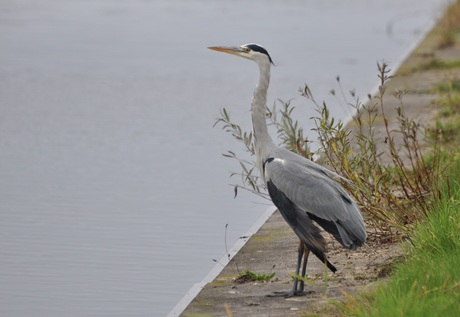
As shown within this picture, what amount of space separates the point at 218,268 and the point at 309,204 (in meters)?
1.13

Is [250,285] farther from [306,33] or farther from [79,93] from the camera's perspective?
[306,33]

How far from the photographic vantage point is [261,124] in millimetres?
7500

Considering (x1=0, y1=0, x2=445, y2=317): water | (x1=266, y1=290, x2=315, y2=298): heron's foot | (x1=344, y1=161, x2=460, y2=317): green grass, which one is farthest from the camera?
(x1=0, y1=0, x2=445, y2=317): water

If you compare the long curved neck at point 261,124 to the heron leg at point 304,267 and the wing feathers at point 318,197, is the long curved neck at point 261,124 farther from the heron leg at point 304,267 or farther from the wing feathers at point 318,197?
the heron leg at point 304,267

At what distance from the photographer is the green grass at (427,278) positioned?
5.73m

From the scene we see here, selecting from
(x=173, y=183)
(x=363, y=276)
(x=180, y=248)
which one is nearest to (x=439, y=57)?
(x=173, y=183)

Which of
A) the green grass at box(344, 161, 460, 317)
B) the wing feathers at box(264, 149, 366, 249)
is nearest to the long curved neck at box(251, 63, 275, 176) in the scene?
the wing feathers at box(264, 149, 366, 249)

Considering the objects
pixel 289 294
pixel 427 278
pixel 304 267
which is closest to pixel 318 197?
pixel 304 267

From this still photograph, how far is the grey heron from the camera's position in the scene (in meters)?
6.89

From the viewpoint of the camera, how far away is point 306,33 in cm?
2634

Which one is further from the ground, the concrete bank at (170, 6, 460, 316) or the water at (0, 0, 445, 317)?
the concrete bank at (170, 6, 460, 316)

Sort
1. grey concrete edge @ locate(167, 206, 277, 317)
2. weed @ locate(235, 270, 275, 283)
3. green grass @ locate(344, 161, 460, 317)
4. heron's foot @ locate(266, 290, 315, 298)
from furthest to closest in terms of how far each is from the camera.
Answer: weed @ locate(235, 270, 275, 283) < heron's foot @ locate(266, 290, 315, 298) < grey concrete edge @ locate(167, 206, 277, 317) < green grass @ locate(344, 161, 460, 317)

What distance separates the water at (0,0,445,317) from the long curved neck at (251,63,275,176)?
110 cm

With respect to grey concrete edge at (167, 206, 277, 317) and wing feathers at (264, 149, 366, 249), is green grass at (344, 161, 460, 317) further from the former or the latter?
grey concrete edge at (167, 206, 277, 317)
